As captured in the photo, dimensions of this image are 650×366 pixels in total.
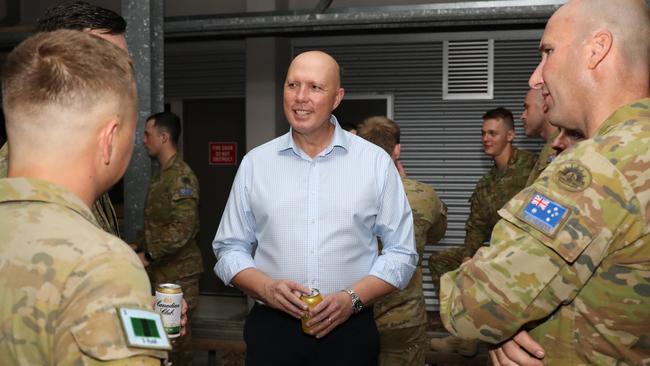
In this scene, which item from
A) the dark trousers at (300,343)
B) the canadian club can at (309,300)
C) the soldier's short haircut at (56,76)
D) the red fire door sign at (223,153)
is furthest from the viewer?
the red fire door sign at (223,153)

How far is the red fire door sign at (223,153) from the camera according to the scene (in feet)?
24.4

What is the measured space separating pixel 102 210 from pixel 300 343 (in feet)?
3.13

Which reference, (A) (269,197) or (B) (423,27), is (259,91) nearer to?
(B) (423,27)

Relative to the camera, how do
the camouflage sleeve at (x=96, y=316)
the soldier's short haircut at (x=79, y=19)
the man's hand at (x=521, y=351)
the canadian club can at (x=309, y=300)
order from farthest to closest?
the canadian club can at (x=309, y=300) < the soldier's short haircut at (x=79, y=19) < the man's hand at (x=521, y=351) < the camouflage sleeve at (x=96, y=316)

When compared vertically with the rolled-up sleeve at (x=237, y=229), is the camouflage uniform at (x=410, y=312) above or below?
below

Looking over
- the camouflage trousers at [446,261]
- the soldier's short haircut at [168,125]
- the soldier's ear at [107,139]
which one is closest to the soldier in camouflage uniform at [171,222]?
the soldier's short haircut at [168,125]

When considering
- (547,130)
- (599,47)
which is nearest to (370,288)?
(599,47)

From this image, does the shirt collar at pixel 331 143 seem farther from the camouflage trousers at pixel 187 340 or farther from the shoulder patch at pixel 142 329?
the camouflage trousers at pixel 187 340

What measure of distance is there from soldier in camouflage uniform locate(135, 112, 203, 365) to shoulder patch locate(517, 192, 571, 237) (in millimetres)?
3315

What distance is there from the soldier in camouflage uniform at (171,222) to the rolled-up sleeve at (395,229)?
2.18m

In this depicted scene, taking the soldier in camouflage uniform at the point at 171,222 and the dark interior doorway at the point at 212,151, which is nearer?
the soldier in camouflage uniform at the point at 171,222

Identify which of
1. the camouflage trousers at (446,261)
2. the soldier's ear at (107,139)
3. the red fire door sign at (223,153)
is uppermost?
the soldier's ear at (107,139)

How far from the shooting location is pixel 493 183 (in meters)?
4.82

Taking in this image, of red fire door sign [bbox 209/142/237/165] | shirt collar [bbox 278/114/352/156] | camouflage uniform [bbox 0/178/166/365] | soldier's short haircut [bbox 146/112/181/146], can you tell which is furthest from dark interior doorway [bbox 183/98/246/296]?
camouflage uniform [bbox 0/178/166/365]
